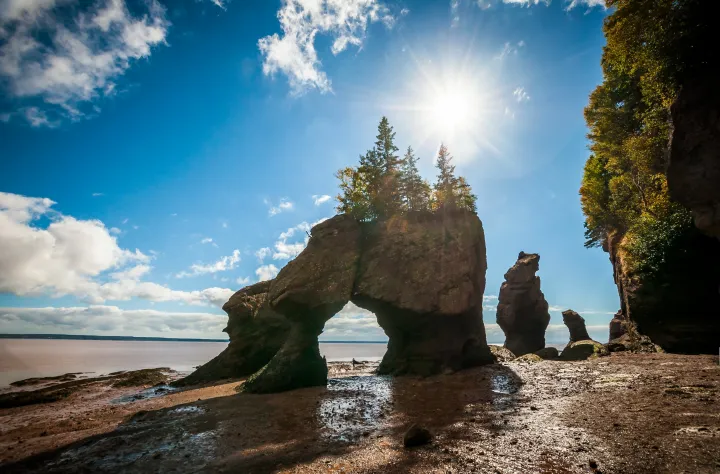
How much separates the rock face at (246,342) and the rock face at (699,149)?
2990cm

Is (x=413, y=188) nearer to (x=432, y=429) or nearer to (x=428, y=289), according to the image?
(x=428, y=289)

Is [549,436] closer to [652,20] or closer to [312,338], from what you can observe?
[312,338]

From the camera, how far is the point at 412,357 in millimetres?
24125

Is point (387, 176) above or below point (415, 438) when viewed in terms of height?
above

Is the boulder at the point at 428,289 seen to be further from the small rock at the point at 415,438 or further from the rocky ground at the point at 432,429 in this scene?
the small rock at the point at 415,438

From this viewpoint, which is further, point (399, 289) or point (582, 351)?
point (582, 351)

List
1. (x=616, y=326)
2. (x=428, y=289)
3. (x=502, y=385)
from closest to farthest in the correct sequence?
(x=502, y=385) → (x=428, y=289) → (x=616, y=326)


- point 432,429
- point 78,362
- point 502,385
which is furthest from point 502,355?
point 78,362

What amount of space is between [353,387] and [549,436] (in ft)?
42.0

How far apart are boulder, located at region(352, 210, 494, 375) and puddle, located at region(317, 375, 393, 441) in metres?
5.26

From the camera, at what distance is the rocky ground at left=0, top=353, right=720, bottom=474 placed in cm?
683

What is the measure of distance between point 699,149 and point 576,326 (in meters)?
43.8

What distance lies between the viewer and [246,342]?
30156 millimetres

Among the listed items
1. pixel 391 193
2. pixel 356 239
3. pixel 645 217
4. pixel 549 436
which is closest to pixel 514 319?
pixel 645 217
